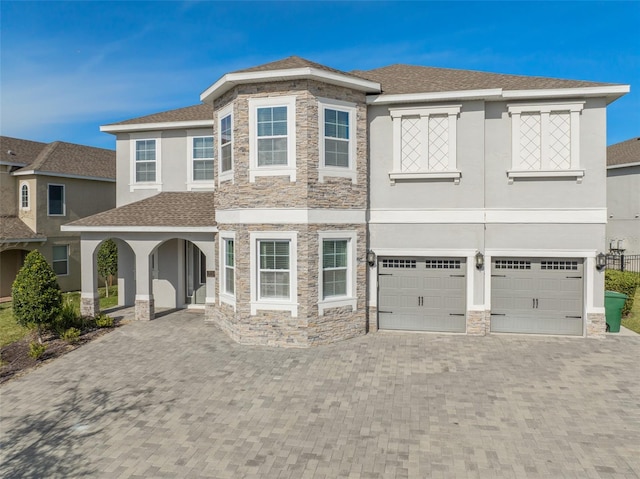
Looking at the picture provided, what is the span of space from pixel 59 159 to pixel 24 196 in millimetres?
2676

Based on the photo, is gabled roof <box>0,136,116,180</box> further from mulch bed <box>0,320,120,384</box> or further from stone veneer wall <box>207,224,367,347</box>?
stone veneer wall <box>207,224,367,347</box>

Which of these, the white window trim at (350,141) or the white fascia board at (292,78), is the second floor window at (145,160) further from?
the white window trim at (350,141)

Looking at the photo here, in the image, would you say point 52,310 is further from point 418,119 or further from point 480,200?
point 480,200

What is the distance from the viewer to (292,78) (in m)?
11.0

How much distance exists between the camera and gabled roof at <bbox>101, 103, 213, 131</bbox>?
15.6m

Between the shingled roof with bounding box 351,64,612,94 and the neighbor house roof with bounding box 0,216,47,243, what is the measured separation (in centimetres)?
1752

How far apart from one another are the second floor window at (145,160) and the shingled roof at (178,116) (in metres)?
0.80

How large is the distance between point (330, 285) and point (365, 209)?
8.29ft

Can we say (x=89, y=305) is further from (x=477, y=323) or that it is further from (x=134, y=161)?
(x=477, y=323)

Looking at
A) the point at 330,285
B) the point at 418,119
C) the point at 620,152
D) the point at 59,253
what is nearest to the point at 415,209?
the point at 418,119

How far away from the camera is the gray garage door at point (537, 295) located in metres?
12.2

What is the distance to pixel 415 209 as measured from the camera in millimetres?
12547

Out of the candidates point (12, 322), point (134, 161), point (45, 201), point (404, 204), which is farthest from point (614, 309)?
point (45, 201)

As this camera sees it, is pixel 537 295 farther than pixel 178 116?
No
